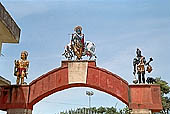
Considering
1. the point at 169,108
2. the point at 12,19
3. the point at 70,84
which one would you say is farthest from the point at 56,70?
the point at 169,108

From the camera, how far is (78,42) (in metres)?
9.65

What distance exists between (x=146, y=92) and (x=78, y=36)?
3.41 m

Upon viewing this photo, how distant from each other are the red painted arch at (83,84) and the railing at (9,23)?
1.88m

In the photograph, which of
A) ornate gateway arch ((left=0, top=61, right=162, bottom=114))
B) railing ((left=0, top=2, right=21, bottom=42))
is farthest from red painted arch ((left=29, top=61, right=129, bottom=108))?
railing ((left=0, top=2, right=21, bottom=42))

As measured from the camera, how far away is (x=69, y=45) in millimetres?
9680

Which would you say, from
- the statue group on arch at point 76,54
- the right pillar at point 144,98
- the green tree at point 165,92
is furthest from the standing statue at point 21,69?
the green tree at point 165,92

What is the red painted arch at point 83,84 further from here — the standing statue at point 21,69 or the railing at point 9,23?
the railing at point 9,23

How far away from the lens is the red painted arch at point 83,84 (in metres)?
8.88

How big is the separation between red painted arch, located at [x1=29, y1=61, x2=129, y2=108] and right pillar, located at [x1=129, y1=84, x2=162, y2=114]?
10.0 inches

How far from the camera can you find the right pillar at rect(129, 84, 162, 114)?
848 cm

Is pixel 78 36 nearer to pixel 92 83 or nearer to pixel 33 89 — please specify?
pixel 92 83

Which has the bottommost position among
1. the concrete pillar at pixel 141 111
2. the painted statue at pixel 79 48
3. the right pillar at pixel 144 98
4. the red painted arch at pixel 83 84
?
the concrete pillar at pixel 141 111

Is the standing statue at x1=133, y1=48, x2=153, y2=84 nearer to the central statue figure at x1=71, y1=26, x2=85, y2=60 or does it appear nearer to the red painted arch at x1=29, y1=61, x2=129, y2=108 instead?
the red painted arch at x1=29, y1=61, x2=129, y2=108

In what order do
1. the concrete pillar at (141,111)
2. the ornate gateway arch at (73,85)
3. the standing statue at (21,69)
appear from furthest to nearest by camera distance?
the standing statue at (21,69)
the ornate gateway arch at (73,85)
the concrete pillar at (141,111)
